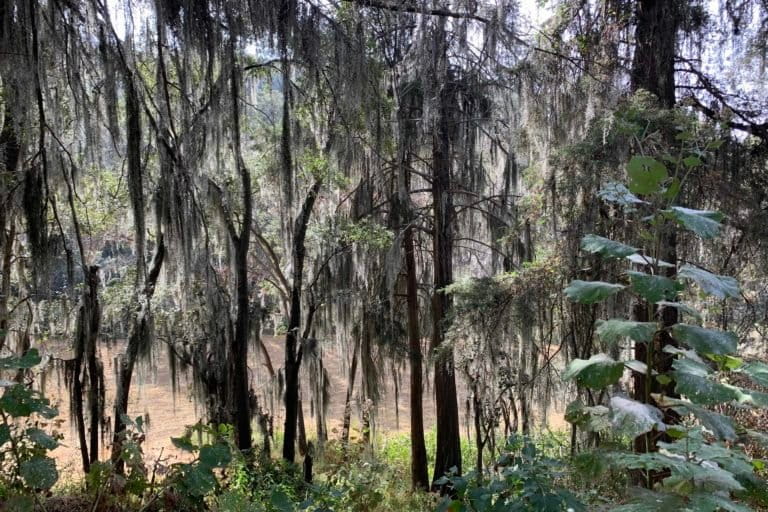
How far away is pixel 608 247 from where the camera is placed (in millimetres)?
1197

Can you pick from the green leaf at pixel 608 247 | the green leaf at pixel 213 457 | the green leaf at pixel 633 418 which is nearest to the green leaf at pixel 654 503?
the green leaf at pixel 633 418

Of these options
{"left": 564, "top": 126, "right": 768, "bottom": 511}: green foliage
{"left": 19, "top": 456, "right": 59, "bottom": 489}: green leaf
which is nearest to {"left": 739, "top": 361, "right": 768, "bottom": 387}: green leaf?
{"left": 564, "top": 126, "right": 768, "bottom": 511}: green foliage

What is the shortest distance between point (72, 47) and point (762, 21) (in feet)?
16.4

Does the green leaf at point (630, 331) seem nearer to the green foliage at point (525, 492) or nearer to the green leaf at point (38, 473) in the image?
the green foliage at point (525, 492)

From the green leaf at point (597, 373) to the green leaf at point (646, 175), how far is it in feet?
1.24

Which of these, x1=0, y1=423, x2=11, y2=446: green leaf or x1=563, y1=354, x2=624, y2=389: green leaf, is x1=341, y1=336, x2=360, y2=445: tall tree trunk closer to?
x1=0, y1=423, x2=11, y2=446: green leaf

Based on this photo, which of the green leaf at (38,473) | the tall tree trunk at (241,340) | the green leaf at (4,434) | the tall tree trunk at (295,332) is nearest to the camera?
the green leaf at (4,434)

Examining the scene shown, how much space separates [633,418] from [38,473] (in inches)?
64.8

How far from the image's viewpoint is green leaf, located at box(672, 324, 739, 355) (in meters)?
1.05

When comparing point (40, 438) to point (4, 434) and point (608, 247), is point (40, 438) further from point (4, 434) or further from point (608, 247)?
point (608, 247)

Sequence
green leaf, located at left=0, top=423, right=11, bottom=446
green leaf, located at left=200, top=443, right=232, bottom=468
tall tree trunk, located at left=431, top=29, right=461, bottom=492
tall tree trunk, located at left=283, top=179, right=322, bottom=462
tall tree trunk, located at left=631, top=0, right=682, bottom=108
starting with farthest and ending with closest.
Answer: tall tree trunk, located at left=283, top=179, right=322, bottom=462, tall tree trunk, located at left=431, top=29, right=461, bottom=492, tall tree trunk, located at left=631, top=0, right=682, bottom=108, green leaf, located at left=200, top=443, right=232, bottom=468, green leaf, located at left=0, top=423, right=11, bottom=446

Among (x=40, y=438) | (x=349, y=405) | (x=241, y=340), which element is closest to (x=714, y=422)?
(x=40, y=438)

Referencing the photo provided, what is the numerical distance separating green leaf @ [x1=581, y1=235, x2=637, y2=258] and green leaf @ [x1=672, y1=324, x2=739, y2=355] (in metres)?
0.18

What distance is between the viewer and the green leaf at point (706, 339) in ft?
3.44
